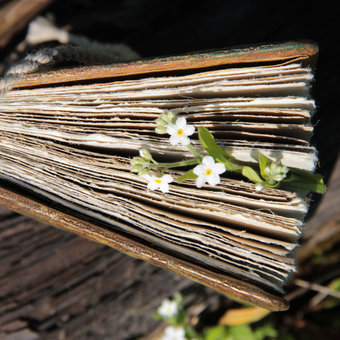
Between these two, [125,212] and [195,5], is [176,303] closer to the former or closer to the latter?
[125,212]

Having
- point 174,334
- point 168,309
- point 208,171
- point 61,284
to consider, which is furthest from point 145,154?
point 174,334

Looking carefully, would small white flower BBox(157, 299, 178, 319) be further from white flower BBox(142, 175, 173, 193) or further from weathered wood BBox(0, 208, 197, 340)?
white flower BBox(142, 175, 173, 193)

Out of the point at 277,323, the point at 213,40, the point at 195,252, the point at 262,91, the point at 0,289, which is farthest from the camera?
the point at 277,323

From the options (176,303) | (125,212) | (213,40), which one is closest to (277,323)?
(176,303)

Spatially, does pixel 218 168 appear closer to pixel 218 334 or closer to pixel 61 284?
pixel 61 284

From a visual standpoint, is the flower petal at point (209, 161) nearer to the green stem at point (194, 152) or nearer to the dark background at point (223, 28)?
the green stem at point (194, 152)

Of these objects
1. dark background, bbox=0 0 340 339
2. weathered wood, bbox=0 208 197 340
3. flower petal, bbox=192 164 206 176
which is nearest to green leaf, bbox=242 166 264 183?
flower petal, bbox=192 164 206 176
